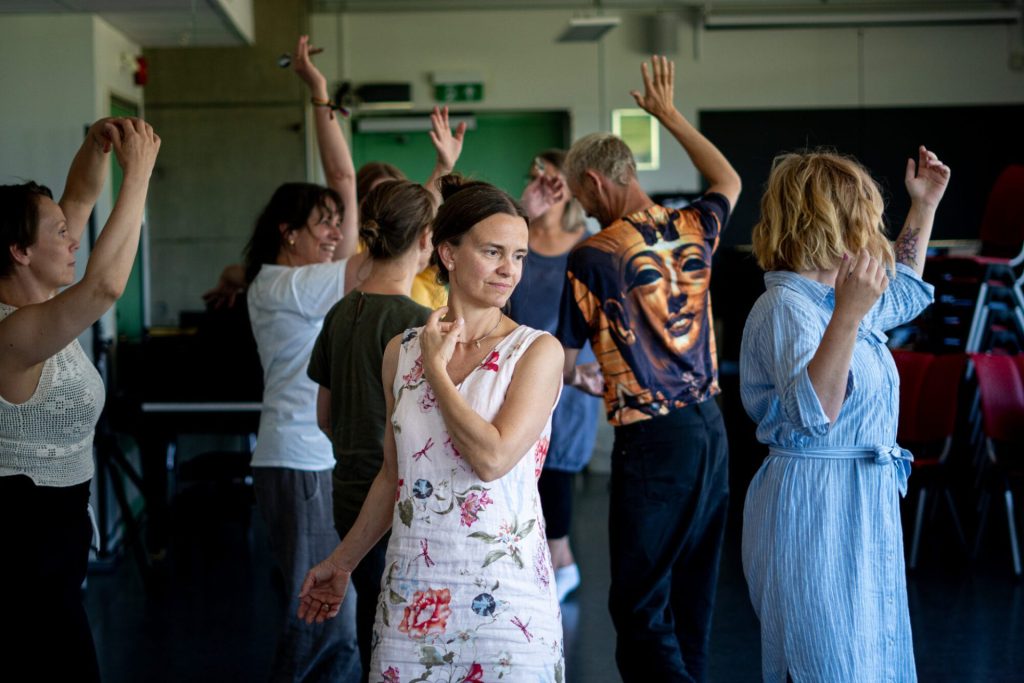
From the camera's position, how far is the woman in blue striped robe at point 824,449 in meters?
2.30

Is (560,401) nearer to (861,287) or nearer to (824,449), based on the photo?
(824,449)

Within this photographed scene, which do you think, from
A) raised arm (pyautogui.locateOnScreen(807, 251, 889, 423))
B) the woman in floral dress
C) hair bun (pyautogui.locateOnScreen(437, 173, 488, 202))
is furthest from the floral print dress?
raised arm (pyautogui.locateOnScreen(807, 251, 889, 423))

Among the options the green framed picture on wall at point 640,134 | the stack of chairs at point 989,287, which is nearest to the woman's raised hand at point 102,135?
the stack of chairs at point 989,287

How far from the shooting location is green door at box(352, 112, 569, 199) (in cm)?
911

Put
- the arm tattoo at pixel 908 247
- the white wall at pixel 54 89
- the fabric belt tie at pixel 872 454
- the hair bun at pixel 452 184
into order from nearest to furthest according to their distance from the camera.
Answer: the hair bun at pixel 452 184 < the fabric belt tie at pixel 872 454 < the arm tattoo at pixel 908 247 < the white wall at pixel 54 89

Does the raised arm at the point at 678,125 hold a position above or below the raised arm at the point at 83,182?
above

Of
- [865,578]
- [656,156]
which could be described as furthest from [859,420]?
[656,156]

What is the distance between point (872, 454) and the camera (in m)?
2.37

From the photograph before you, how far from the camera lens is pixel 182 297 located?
346 inches

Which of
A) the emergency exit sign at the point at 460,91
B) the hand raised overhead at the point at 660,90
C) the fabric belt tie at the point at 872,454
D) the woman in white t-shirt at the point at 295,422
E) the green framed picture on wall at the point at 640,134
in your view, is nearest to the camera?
the fabric belt tie at the point at 872,454

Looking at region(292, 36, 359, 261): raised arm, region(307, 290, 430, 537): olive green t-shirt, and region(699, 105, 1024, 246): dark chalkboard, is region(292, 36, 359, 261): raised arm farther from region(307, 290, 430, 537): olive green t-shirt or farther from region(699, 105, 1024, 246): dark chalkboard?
region(699, 105, 1024, 246): dark chalkboard

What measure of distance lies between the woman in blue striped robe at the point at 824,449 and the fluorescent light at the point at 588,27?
5.75m

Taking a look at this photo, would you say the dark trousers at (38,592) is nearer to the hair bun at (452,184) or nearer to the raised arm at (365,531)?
the raised arm at (365,531)

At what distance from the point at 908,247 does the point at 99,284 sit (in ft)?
5.98
